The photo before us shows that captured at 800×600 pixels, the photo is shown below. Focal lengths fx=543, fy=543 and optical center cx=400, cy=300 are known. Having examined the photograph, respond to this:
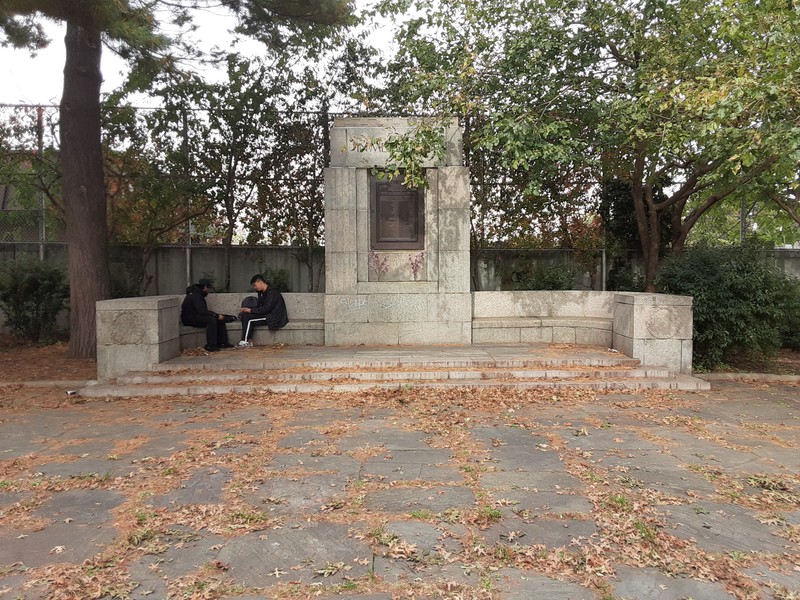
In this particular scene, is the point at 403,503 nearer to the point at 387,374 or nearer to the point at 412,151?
the point at 387,374

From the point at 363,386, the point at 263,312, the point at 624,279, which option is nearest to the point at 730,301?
the point at 624,279

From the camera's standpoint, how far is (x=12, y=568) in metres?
2.90

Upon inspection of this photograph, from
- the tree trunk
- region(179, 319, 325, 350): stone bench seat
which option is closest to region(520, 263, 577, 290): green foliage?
region(179, 319, 325, 350): stone bench seat

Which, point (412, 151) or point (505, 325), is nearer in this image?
point (412, 151)

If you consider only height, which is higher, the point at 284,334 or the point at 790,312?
the point at 790,312

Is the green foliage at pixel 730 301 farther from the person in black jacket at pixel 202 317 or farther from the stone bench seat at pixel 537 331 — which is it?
the person in black jacket at pixel 202 317

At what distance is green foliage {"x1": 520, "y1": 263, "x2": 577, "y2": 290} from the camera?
11.6 meters

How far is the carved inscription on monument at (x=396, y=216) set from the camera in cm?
975

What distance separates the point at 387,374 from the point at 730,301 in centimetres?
553

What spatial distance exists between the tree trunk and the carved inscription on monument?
15.8ft

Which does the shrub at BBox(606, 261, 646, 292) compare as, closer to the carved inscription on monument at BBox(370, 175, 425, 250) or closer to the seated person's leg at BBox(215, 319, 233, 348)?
the carved inscription on monument at BBox(370, 175, 425, 250)

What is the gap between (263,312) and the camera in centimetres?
925

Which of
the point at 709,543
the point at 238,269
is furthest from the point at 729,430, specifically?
the point at 238,269

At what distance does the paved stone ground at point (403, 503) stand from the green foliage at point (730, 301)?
251cm
